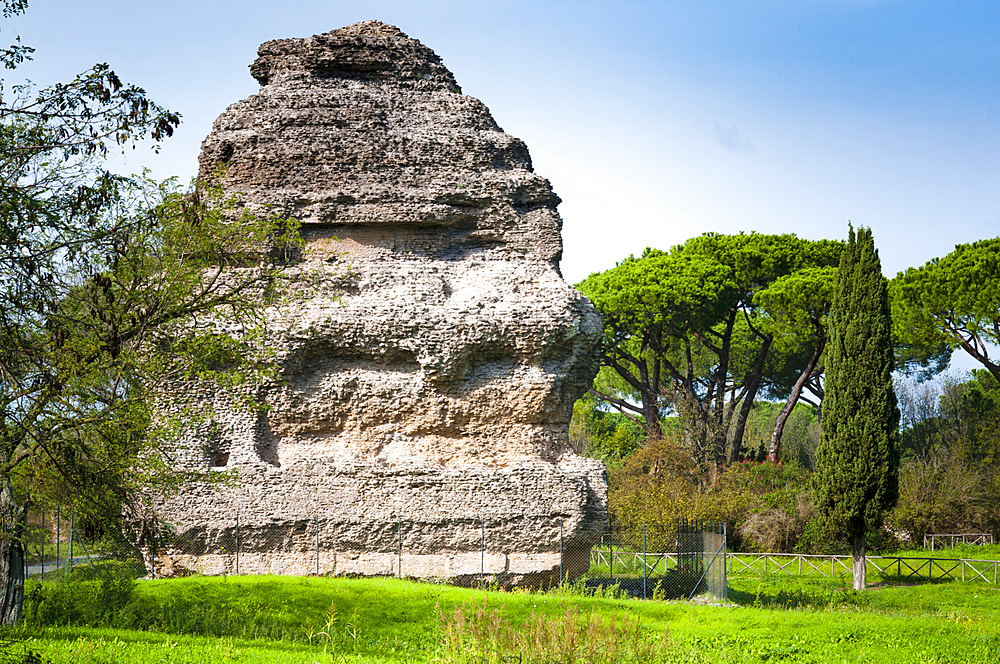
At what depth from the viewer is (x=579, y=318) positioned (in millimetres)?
18688

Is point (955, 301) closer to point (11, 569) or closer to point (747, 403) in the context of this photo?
point (747, 403)

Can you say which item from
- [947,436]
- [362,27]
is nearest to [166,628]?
[362,27]

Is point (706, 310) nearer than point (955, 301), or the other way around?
point (955, 301)

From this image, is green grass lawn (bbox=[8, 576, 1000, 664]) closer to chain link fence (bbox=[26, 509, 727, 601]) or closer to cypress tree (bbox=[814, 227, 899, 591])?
chain link fence (bbox=[26, 509, 727, 601])

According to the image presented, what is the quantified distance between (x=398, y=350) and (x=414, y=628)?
639 centimetres

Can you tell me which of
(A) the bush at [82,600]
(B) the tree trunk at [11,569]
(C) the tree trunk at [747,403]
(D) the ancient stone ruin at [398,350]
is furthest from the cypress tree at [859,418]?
(B) the tree trunk at [11,569]

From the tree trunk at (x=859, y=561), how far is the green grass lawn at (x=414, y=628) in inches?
258

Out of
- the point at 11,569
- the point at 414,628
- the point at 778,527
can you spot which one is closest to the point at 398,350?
the point at 414,628

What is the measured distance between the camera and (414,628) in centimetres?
1336

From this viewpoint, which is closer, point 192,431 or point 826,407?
point 192,431

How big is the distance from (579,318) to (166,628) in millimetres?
9767

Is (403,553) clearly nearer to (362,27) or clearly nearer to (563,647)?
(563,647)

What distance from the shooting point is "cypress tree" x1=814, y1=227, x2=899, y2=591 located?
937 inches

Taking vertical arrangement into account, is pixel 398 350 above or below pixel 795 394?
below
